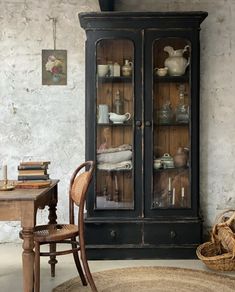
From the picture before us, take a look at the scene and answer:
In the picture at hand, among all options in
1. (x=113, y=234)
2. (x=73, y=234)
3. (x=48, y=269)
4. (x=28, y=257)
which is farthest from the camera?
(x=113, y=234)

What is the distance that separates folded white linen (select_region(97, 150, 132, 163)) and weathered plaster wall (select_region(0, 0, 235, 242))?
55 cm

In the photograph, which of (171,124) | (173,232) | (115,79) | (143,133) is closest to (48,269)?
(173,232)

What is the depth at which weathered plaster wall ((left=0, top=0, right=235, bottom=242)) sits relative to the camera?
484cm

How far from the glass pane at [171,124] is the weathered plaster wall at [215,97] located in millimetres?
504

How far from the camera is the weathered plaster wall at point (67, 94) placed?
4.84m

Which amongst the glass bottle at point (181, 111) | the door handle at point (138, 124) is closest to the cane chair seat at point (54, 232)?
the door handle at point (138, 124)

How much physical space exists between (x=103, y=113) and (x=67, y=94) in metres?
0.65

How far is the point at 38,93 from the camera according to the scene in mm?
4887

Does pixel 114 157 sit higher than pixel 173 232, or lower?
higher

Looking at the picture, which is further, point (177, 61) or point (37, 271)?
point (177, 61)

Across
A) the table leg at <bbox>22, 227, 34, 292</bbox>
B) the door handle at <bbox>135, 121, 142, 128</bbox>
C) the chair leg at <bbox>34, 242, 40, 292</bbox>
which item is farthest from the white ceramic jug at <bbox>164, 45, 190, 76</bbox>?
the table leg at <bbox>22, 227, 34, 292</bbox>

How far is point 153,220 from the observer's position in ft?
14.2

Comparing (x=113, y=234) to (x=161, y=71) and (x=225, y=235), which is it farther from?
(x=161, y=71)

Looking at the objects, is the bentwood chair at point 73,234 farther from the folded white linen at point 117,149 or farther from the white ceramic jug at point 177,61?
the white ceramic jug at point 177,61
